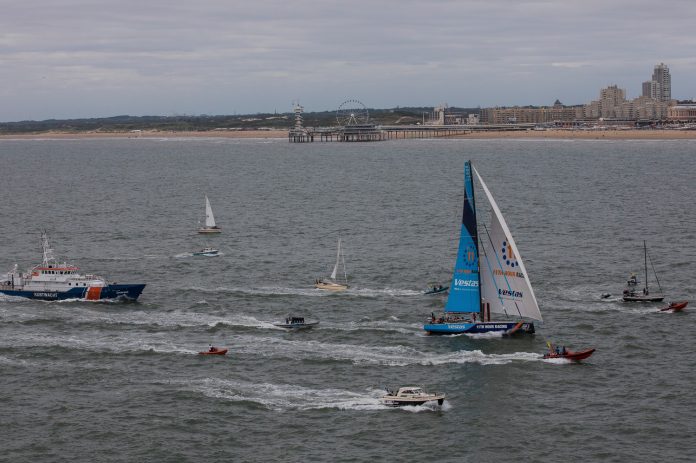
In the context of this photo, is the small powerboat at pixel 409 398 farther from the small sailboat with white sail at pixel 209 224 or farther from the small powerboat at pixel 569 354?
the small sailboat with white sail at pixel 209 224

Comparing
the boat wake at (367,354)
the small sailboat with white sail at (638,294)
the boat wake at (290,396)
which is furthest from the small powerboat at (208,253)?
the boat wake at (290,396)

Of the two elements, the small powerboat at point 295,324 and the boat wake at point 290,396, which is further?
the small powerboat at point 295,324

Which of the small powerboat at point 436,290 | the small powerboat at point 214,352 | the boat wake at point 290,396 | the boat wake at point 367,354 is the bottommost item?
the boat wake at point 290,396

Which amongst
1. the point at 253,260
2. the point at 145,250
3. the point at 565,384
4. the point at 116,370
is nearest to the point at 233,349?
the point at 116,370

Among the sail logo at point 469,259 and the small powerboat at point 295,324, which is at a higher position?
the sail logo at point 469,259

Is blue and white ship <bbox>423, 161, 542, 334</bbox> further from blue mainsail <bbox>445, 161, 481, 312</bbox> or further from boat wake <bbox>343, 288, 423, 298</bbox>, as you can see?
boat wake <bbox>343, 288, 423, 298</bbox>

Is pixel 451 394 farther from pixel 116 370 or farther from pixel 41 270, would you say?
pixel 41 270

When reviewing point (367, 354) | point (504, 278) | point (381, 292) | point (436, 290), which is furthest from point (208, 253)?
point (367, 354)
